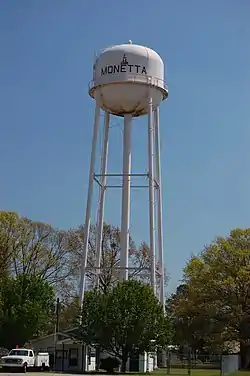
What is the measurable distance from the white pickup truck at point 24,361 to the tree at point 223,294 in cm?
1555

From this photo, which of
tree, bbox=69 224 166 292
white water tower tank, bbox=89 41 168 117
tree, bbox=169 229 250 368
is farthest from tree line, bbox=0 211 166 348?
white water tower tank, bbox=89 41 168 117

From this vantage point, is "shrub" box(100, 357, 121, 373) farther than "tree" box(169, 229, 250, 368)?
No

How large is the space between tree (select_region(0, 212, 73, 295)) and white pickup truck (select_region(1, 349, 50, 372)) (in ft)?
60.9

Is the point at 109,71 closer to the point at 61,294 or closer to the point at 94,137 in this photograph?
the point at 94,137

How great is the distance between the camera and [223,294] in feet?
199

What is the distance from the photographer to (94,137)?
5038 centimetres

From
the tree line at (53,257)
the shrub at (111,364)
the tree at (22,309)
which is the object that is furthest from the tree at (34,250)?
the shrub at (111,364)

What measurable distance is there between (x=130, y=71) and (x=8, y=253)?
25.9m

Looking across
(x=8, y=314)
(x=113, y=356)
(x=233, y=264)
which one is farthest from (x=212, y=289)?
(x=8, y=314)

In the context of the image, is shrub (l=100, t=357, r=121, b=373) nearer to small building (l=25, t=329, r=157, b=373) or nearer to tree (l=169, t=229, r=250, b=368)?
small building (l=25, t=329, r=157, b=373)

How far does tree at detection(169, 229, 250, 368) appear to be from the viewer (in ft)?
196

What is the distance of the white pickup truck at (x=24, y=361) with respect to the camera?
46688mm

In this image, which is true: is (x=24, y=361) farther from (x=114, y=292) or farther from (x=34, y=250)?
(x=34, y=250)

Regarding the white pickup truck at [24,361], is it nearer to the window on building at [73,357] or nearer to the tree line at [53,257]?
the window on building at [73,357]
